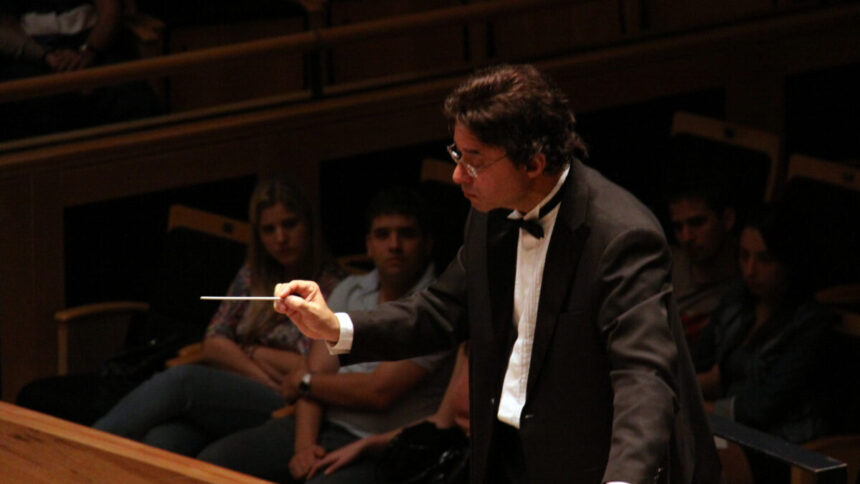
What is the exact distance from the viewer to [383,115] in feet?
13.0

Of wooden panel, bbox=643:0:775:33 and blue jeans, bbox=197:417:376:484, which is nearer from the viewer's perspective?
blue jeans, bbox=197:417:376:484

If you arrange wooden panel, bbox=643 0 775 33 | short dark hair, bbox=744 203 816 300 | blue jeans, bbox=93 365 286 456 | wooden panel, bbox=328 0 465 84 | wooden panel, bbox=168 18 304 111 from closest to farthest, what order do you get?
1. short dark hair, bbox=744 203 816 300
2. blue jeans, bbox=93 365 286 456
3. wooden panel, bbox=643 0 775 33
4. wooden panel, bbox=168 18 304 111
5. wooden panel, bbox=328 0 465 84

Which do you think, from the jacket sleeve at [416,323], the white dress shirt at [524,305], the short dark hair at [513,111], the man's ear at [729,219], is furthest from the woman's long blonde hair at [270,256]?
the short dark hair at [513,111]

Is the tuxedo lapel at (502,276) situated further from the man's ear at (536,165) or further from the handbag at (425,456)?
the handbag at (425,456)

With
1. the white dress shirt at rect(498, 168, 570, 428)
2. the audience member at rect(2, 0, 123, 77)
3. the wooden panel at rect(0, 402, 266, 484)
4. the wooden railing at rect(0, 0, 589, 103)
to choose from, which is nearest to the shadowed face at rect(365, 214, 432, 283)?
the wooden railing at rect(0, 0, 589, 103)

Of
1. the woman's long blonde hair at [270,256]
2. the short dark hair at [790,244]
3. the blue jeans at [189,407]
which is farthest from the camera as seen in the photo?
the woman's long blonde hair at [270,256]

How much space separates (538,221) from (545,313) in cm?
12

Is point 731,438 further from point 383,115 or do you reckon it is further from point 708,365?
point 383,115

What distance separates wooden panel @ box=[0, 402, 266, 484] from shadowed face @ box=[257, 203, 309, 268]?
114 centimetres

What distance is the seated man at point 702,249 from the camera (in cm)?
333

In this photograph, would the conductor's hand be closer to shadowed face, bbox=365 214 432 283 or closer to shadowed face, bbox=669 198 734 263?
shadowed face, bbox=365 214 432 283

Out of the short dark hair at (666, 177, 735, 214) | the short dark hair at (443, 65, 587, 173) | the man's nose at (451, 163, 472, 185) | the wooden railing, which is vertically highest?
the wooden railing

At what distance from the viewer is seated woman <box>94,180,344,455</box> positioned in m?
3.17

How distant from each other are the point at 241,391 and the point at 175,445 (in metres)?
0.19
